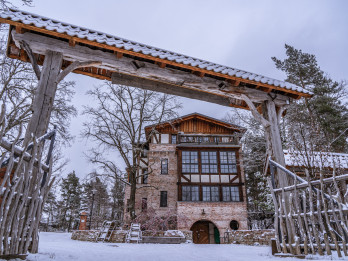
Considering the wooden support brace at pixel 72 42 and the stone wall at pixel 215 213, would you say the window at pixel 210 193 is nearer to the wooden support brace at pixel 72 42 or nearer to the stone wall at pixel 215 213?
the stone wall at pixel 215 213

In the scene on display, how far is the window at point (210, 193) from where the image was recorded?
→ 64.0ft

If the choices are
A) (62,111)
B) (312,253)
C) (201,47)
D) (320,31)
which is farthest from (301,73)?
(201,47)

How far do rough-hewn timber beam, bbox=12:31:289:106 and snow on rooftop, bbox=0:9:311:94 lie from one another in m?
0.33

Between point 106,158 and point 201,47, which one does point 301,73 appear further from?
point 201,47

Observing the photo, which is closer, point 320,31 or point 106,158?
point 106,158

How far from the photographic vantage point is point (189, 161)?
20.8 m

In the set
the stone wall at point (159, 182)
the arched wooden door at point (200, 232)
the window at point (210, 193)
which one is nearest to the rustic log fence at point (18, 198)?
the stone wall at point (159, 182)

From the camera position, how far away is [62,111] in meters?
13.2

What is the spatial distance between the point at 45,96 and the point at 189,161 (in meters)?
17.2

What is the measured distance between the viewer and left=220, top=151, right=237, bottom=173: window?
20.5 meters

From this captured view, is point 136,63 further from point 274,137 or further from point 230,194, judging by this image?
point 230,194

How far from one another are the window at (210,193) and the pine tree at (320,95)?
8.01m

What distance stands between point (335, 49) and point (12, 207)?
230 feet

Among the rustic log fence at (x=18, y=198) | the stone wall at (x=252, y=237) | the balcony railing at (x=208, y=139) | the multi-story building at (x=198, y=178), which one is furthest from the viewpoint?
the balcony railing at (x=208, y=139)
